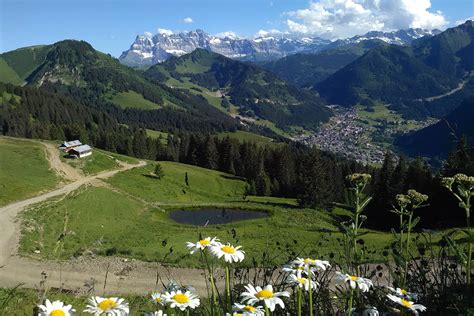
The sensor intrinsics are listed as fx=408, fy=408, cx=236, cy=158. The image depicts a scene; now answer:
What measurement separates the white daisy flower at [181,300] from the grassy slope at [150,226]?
17.7m

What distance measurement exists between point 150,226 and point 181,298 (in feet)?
164

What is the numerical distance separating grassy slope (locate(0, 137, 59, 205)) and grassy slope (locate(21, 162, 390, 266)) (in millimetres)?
6570

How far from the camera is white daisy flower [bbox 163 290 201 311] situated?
3502mm

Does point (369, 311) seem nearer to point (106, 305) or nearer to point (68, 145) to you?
point (106, 305)

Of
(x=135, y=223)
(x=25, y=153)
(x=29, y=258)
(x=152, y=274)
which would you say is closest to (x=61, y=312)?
(x=152, y=274)

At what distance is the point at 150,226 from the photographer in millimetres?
51938

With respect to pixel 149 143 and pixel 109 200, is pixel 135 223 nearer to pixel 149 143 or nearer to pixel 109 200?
pixel 109 200

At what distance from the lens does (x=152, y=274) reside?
93.6 feet

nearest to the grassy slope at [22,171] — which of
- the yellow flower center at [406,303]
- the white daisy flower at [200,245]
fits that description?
the white daisy flower at [200,245]

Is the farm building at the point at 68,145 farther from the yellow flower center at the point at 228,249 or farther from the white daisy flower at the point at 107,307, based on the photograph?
the white daisy flower at the point at 107,307

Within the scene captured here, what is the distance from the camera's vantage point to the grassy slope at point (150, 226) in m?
35.1

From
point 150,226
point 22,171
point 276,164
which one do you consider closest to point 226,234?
point 150,226

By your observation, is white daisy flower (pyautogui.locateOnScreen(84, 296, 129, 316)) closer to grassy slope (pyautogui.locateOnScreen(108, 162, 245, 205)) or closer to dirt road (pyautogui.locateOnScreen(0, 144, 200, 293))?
dirt road (pyautogui.locateOnScreen(0, 144, 200, 293))

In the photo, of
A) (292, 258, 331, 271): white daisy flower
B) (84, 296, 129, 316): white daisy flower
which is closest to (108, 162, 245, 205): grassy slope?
(292, 258, 331, 271): white daisy flower
